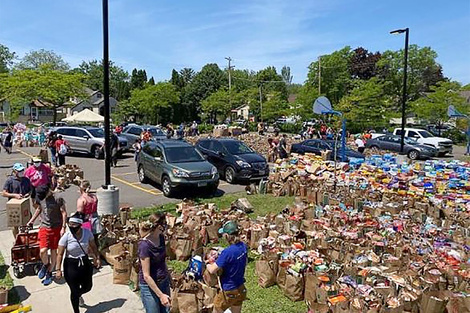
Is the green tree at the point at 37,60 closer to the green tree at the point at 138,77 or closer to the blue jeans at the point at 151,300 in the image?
the green tree at the point at 138,77

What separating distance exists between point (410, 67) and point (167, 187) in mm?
47334

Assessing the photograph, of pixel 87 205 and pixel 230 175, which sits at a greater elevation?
pixel 87 205

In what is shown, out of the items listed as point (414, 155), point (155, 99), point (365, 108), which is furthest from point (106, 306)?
point (155, 99)

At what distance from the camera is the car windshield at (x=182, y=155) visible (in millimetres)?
12406

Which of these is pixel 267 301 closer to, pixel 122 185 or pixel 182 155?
pixel 182 155

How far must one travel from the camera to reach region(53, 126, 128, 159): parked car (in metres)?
20.9

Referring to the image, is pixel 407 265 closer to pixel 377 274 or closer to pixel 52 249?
pixel 377 274

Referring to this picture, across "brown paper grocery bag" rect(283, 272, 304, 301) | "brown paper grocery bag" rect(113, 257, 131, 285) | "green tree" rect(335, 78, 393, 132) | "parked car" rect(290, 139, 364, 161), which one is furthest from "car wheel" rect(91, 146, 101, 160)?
"green tree" rect(335, 78, 393, 132)

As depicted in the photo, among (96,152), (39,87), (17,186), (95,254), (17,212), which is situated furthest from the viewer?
(39,87)

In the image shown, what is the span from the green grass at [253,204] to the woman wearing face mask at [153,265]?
5.76 m

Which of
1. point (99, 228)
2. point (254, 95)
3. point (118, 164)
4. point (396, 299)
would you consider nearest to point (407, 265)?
point (396, 299)

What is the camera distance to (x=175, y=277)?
525 cm

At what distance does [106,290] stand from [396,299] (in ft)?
13.8

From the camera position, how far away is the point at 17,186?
285 inches
